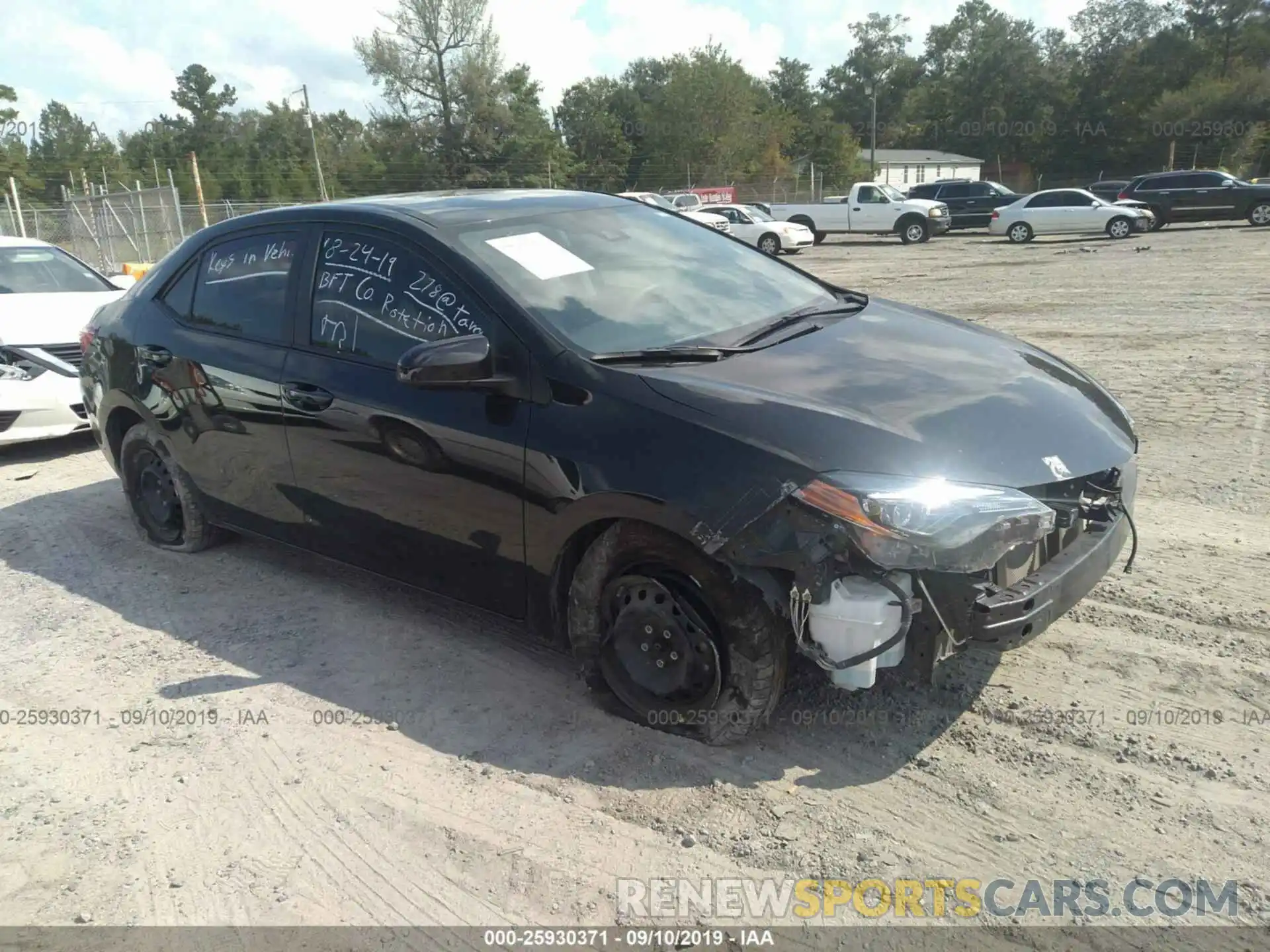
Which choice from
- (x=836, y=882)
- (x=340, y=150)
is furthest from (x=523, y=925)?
(x=340, y=150)

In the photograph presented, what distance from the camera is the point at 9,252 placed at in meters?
9.01

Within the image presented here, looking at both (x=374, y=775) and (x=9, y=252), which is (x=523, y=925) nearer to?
(x=374, y=775)

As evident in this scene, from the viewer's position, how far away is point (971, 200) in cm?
2998

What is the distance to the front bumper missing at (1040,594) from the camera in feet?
8.95

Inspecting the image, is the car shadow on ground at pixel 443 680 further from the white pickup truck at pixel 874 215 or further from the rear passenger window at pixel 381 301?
the white pickup truck at pixel 874 215

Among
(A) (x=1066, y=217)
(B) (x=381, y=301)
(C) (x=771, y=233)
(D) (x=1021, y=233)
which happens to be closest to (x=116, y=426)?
(B) (x=381, y=301)

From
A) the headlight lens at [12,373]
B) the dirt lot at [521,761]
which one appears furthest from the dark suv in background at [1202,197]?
the headlight lens at [12,373]

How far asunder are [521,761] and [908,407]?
5.70 ft

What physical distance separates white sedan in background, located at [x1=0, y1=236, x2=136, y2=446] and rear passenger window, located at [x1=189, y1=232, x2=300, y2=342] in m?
3.29

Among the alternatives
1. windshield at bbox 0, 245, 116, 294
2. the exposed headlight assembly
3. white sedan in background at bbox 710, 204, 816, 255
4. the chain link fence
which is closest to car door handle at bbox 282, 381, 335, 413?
the exposed headlight assembly

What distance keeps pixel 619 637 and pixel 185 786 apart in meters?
1.55

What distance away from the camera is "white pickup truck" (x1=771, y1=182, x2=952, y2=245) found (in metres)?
28.4

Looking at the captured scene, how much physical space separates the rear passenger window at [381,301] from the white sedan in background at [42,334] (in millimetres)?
4336

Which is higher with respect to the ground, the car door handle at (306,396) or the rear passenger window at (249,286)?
the rear passenger window at (249,286)
